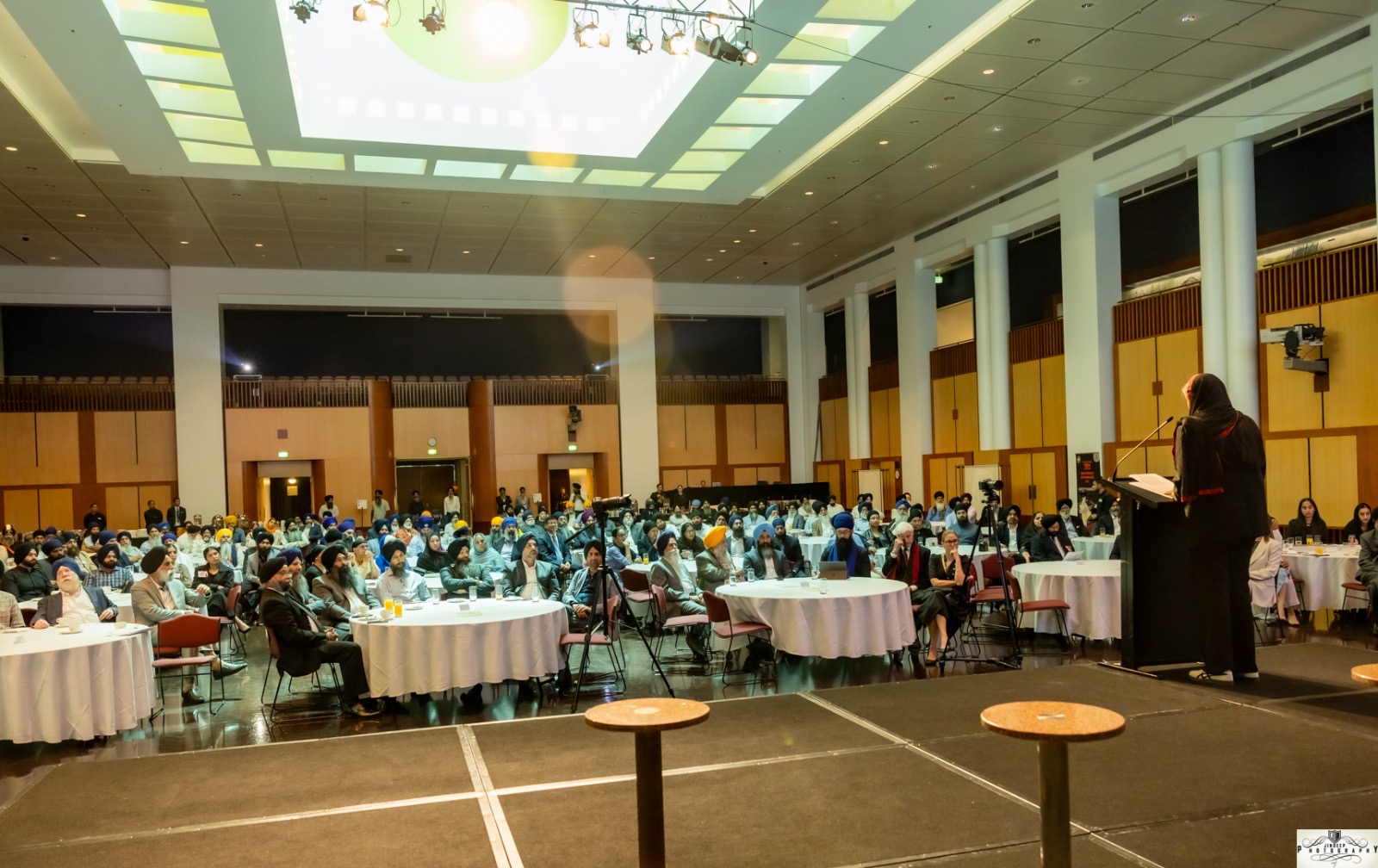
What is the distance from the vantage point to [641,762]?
329cm

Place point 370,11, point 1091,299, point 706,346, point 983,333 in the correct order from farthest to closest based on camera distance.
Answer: point 706,346, point 983,333, point 1091,299, point 370,11

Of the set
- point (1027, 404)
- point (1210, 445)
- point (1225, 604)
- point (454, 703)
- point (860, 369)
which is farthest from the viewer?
point (860, 369)

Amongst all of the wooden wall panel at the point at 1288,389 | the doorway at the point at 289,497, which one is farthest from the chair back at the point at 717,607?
the doorway at the point at 289,497

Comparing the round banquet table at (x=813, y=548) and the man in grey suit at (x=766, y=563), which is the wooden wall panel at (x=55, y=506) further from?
→ the man in grey suit at (x=766, y=563)

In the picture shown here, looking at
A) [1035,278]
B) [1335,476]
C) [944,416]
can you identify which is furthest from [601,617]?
[1035,278]

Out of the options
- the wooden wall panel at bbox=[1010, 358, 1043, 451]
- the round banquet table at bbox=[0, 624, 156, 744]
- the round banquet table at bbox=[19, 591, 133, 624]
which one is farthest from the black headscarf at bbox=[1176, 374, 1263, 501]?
the wooden wall panel at bbox=[1010, 358, 1043, 451]

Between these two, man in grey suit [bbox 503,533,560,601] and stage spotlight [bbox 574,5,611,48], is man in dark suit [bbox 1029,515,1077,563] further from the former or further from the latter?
stage spotlight [bbox 574,5,611,48]

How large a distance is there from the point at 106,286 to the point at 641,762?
22.5 metres

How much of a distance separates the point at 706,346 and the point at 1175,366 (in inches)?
594

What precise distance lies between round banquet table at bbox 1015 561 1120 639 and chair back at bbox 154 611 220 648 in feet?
22.2

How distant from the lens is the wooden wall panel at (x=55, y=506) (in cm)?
2136

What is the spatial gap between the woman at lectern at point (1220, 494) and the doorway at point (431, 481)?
20.8m

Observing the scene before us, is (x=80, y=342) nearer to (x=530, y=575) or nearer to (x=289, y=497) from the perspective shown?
(x=289, y=497)

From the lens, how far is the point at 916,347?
20.3 m
